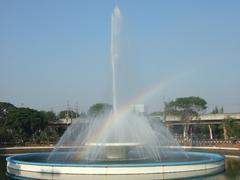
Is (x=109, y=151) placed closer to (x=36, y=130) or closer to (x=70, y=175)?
(x=70, y=175)

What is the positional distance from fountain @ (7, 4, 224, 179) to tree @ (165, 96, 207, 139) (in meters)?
38.1

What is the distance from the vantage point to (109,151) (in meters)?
27.7


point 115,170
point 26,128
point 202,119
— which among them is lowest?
point 115,170

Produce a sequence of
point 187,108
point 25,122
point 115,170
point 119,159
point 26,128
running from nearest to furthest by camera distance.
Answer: point 115,170 < point 119,159 < point 25,122 < point 26,128 < point 187,108

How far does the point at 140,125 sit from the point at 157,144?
233cm

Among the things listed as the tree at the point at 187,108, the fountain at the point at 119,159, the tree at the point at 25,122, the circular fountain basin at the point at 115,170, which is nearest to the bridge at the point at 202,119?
the tree at the point at 187,108

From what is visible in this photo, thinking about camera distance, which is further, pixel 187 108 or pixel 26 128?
pixel 187 108

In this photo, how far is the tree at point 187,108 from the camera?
73625mm

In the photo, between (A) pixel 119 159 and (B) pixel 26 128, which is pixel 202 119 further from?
(A) pixel 119 159

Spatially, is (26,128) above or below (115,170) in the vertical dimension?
above

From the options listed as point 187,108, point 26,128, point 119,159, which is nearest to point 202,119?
point 187,108

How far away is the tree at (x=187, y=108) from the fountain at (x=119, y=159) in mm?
38140

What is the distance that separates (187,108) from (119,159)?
49.1 m

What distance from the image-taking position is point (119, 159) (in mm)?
27438
